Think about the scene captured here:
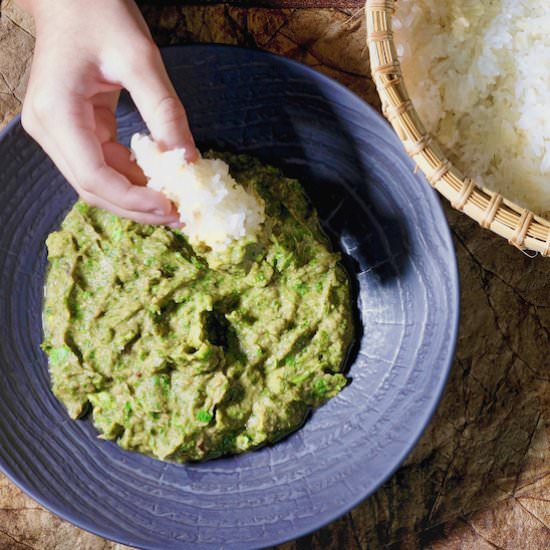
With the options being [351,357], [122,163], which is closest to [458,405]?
[351,357]

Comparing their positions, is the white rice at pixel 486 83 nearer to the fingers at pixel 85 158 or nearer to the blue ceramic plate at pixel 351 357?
the blue ceramic plate at pixel 351 357

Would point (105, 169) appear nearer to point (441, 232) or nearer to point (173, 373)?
point (173, 373)

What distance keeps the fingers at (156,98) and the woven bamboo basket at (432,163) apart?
536 mm

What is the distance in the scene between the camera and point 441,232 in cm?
208

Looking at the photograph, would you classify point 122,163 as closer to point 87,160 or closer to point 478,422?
point 87,160

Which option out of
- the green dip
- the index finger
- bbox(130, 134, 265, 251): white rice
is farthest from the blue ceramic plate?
the index finger

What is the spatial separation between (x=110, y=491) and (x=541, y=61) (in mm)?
1805

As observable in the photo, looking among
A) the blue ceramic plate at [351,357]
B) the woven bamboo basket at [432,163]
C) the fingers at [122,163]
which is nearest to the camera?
the woven bamboo basket at [432,163]

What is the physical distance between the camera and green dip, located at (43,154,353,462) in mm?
2121

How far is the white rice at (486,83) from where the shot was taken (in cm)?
213

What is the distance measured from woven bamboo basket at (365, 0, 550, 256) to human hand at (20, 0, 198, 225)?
21.1 inches

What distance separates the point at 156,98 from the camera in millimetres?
1786

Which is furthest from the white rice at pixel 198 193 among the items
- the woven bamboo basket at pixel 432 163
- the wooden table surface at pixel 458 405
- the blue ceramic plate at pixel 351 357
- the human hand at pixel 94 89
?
the wooden table surface at pixel 458 405

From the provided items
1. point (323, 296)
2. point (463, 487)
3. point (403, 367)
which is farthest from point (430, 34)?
point (463, 487)
